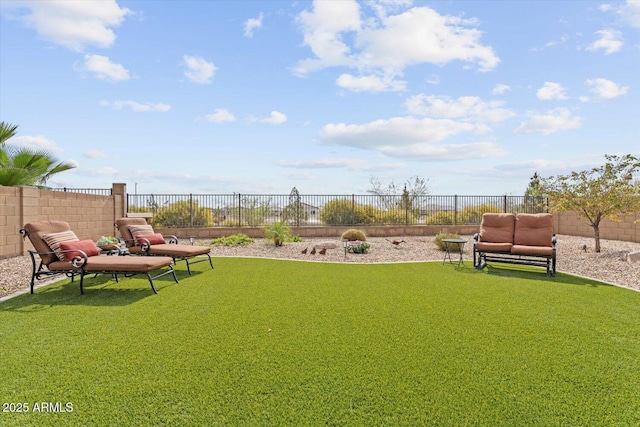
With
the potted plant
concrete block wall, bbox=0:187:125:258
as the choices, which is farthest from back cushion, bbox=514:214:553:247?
concrete block wall, bbox=0:187:125:258

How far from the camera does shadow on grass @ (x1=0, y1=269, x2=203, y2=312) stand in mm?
4914

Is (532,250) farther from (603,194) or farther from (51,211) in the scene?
(51,211)

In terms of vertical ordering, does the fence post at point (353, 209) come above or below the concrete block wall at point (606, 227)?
above

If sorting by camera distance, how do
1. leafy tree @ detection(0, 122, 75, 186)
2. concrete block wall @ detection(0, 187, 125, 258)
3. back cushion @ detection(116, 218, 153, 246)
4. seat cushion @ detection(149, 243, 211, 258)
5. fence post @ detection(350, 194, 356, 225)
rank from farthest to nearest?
fence post @ detection(350, 194, 356, 225) < leafy tree @ detection(0, 122, 75, 186) < concrete block wall @ detection(0, 187, 125, 258) < back cushion @ detection(116, 218, 153, 246) < seat cushion @ detection(149, 243, 211, 258)

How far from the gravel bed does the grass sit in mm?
1578

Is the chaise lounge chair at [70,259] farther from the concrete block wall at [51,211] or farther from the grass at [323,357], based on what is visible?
the concrete block wall at [51,211]

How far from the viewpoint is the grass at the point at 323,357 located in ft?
7.89

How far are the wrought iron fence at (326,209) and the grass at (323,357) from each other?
10.2m

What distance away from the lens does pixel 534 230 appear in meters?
8.12

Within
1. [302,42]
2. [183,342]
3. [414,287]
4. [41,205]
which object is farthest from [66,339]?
[41,205]

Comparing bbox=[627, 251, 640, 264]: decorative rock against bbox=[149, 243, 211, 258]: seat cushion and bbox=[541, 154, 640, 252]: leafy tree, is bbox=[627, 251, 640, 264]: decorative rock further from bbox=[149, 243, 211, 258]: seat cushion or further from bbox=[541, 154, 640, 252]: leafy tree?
bbox=[149, 243, 211, 258]: seat cushion

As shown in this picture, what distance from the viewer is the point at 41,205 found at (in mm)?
9984

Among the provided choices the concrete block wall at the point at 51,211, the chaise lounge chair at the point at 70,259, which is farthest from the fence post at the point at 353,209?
the chaise lounge chair at the point at 70,259

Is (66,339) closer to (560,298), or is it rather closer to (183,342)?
(183,342)
